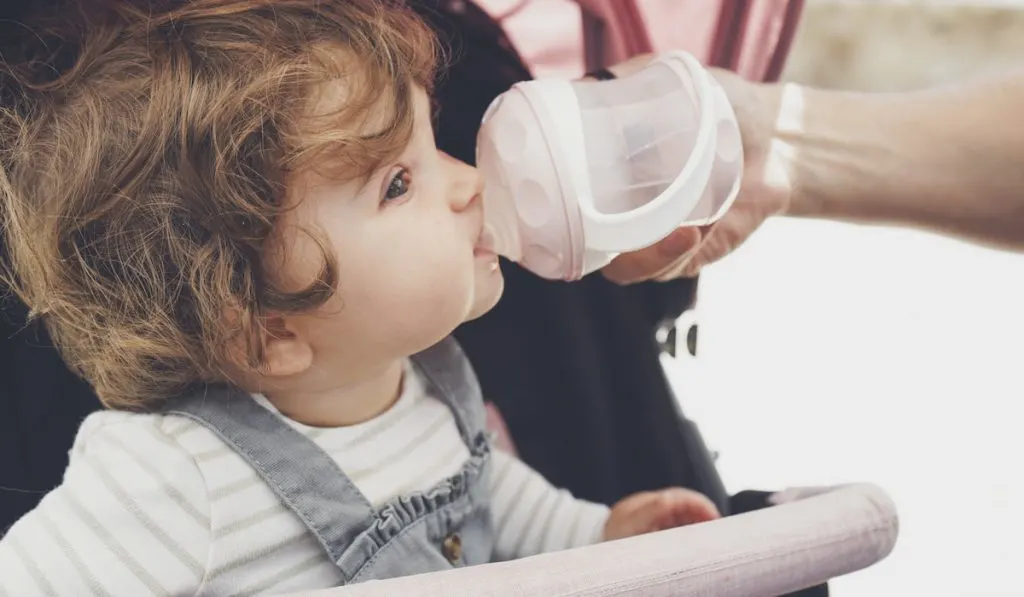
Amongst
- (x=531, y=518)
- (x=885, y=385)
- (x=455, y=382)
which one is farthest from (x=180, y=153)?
(x=885, y=385)

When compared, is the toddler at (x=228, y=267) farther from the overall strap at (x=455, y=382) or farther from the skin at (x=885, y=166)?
the skin at (x=885, y=166)

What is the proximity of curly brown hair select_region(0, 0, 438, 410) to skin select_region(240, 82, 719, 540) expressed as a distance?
0.01m

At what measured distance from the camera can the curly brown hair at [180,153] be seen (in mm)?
527

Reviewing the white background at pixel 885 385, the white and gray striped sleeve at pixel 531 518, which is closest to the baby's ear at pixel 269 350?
the white and gray striped sleeve at pixel 531 518

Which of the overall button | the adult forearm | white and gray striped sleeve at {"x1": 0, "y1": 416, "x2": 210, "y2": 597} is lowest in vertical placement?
the overall button

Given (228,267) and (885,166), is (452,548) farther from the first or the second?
(885,166)

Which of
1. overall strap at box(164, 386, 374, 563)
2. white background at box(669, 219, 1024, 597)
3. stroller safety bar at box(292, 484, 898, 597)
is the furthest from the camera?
white background at box(669, 219, 1024, 597)

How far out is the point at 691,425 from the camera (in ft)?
2.93

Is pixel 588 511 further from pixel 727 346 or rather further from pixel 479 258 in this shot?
pixel 727 346

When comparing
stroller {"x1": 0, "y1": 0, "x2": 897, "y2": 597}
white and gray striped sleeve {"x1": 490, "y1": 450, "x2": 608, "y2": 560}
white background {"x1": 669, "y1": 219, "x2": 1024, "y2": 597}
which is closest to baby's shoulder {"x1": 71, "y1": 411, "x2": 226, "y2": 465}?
stroller {"x1": 0, "y1": 0, "x2": 897, "y2": 597}

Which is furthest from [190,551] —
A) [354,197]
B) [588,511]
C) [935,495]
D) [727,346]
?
[935,495]

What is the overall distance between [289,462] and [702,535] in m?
0.26

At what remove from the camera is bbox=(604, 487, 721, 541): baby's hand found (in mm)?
761

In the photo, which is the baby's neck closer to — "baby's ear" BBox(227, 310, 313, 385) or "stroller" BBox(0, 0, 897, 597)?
"baby's ear" BBox(227, 310, 313, 385)
